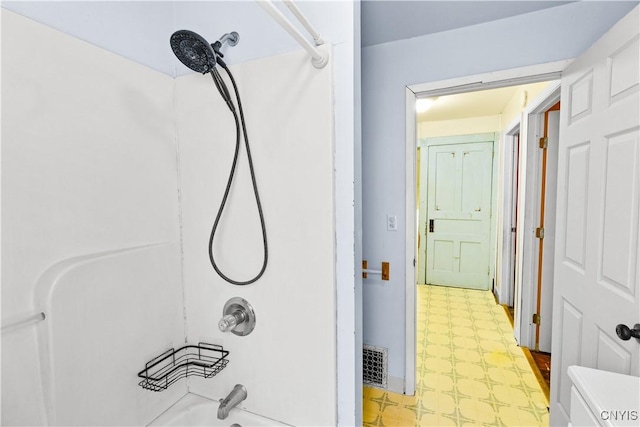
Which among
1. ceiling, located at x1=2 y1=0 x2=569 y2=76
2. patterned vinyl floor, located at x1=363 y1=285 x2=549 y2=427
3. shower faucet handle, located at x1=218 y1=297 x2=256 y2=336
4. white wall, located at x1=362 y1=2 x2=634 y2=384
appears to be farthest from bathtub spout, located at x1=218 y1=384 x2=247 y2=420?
ceiling, located at x1=2 y1=0 x2=569 y2=76

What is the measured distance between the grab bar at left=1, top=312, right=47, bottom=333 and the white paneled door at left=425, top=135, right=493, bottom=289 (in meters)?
4.09

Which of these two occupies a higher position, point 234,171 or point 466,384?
point 234,171

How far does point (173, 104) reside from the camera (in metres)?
1.25

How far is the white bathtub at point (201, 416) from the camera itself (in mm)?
1187

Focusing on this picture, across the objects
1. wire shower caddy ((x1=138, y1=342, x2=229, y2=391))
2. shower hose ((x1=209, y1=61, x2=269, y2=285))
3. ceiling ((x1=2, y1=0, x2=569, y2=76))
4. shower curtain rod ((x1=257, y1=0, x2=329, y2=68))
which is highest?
ceiling ((x1=2, y1=0, x2=569, y2=76))

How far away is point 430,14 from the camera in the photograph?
5.33 feet

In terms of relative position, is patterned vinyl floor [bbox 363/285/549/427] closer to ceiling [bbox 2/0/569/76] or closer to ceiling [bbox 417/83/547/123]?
ceiling [bbox 2/0/569/76]

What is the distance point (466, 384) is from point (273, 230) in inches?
75.0

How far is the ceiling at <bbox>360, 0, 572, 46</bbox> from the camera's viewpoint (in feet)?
5.06

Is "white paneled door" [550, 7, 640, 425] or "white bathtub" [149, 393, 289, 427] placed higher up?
"white paneled door" [550, 7, 640, 425]

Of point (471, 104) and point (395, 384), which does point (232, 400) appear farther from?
point (471, 104)

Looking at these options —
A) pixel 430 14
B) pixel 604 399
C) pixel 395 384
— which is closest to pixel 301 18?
pixel 430 14

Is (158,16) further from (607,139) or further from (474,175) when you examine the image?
(474,175)

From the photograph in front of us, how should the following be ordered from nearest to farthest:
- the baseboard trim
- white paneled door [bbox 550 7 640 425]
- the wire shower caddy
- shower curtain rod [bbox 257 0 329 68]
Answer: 1. shower curtain rod [bbox 257 0 329 68]
2. white paneled door [bbox 550 7 640 425]
3. the wire shower caddy
4. the baseboard trim
